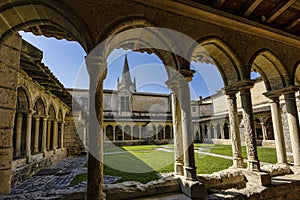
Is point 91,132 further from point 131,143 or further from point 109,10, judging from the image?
point 131,143

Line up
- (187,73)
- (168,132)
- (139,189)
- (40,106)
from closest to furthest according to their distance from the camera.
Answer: (139,189), (187,73), (40,106), (168,132)

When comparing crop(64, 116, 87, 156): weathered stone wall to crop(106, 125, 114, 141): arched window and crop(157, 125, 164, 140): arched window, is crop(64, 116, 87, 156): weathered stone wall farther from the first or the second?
crop(157, 125, 164, 140): arched window

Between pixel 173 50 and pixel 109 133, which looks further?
pixel 109 133

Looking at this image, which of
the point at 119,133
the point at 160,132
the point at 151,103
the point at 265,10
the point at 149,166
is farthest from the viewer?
the point at 151,103

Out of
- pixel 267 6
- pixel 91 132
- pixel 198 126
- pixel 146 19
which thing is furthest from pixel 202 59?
pixel 198 126

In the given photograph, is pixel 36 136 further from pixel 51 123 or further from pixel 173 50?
pixel 173 50

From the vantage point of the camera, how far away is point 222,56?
4.34 metres

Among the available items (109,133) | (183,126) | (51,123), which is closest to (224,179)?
(183,126)

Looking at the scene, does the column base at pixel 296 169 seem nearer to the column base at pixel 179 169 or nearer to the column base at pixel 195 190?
the column base at pixel 195 190

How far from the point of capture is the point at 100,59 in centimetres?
273

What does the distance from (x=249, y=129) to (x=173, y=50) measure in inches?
93.3

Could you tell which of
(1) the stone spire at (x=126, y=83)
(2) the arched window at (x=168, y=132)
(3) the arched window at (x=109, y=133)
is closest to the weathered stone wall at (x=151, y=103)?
(1) the stone spire at (x=126, y=83)

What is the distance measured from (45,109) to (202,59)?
7.09 metres

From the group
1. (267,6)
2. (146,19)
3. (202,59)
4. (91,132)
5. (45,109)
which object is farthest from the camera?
(45,109)
